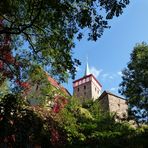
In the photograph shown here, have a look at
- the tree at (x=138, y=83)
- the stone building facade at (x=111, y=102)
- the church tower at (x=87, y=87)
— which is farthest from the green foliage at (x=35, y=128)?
the church tower at (x=87, y=87)

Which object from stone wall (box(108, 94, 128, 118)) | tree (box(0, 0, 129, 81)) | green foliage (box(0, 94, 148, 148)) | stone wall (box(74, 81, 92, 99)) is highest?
stone wall (box(74, 81, 92, 99))

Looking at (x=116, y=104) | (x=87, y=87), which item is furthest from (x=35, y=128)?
(x=87, y=87)

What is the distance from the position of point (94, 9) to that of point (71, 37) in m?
1.90

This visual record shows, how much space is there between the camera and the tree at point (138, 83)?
2764 centimetres

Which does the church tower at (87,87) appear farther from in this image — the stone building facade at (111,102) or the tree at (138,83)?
the tree at (138,83)

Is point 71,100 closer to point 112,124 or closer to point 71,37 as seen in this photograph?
point 71,37

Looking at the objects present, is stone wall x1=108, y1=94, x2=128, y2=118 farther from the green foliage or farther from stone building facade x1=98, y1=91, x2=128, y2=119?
the green foliage

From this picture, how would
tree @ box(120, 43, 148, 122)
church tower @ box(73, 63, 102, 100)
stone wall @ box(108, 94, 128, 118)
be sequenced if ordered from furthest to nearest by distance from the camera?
church tower @ box(73, 63, 102, 100)
stone wall @ box(108, 94, 128, 118)
tree @ box(120, 43, 148, 122)

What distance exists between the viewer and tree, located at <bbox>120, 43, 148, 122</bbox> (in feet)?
90.7

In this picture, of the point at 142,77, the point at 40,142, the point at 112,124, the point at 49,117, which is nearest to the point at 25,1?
the point at 49,117

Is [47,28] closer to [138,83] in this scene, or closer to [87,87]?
[138,83]

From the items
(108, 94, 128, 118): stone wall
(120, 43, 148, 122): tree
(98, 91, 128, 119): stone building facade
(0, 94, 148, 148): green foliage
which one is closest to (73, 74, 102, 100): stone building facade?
(108, 94, 128, 118): stone wall

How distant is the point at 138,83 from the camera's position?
2822 cm

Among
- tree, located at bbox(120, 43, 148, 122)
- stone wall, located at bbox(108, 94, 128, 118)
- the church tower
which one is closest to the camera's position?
tree, located at bbox(120, 43, 148, 122)
